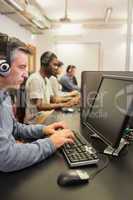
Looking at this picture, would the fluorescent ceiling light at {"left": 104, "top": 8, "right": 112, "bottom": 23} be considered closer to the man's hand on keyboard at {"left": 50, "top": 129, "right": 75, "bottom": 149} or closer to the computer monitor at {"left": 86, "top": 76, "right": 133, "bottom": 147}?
the computer monitor at {"left": 86, "top": 76, "right": 133, "bottom": 147}

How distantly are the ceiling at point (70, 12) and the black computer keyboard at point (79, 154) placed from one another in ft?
9.92

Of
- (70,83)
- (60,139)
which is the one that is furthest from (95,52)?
(60,139)

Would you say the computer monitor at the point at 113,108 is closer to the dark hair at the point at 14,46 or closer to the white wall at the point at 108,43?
the dark hair at the point at 14,46

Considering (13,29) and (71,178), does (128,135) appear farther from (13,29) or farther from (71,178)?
(13,29)

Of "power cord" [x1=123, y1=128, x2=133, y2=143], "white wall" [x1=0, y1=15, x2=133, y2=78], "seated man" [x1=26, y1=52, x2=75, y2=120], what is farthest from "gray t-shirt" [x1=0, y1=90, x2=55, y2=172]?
"white wall" [x1=0, y1=15, x2=133, y2=78]

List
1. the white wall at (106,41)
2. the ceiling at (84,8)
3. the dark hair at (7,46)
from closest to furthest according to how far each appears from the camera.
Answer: the dark hair at (7,46), the ceiling at (84,8), the white wall at (106,41)

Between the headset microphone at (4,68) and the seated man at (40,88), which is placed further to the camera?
the seated man at (40,88)

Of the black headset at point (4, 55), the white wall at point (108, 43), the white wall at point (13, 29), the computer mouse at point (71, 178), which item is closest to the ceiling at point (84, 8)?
the white wall at point (108, 43)

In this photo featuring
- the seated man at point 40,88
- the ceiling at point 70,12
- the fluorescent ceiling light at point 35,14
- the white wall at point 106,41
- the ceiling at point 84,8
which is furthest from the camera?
the white wall at point 106,41

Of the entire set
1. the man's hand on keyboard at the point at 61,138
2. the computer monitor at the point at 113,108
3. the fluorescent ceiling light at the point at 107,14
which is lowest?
the man's hand on keyboard at the point at 61,138

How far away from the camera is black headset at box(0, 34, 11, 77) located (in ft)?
3.03

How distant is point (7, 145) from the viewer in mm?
847

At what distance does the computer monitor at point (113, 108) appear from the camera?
97 centimetres

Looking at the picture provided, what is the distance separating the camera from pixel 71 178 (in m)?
0.76
